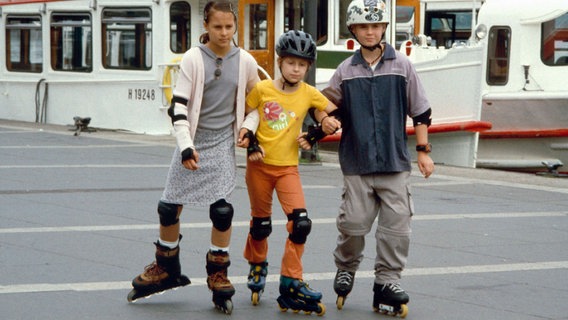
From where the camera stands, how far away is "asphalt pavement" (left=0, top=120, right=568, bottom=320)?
723 centimetres

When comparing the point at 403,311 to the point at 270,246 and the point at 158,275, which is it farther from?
the point at 270,246

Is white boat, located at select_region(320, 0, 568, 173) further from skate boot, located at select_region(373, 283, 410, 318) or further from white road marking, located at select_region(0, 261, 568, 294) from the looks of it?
skate boot, located at select_region(373, 283, 410, 318)

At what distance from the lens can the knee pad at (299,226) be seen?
272 inches

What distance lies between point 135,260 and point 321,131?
6.87ft

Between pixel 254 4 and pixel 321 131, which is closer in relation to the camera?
pixel 321 131

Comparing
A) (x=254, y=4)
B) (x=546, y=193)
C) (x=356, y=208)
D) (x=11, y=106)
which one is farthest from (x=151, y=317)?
(x=11, y=106)

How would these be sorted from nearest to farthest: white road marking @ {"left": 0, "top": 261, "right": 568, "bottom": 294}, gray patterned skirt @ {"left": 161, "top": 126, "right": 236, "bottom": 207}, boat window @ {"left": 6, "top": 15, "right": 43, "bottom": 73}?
gray patterned skirt @ {"left": 161, "top": 126, "right": 236, "bottom": 207} < white road marking @ {"left": 0, "top": 261, "right": 568, "bottom": 294} < boat window @ {"left": 6, "top": 15, "right": 43, "bottom": 73}

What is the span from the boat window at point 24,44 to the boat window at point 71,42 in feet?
2.17

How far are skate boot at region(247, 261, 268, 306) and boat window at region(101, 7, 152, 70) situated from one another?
1540 cm

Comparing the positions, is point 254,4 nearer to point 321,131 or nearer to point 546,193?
point 546,193

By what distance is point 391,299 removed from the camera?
6996 mm

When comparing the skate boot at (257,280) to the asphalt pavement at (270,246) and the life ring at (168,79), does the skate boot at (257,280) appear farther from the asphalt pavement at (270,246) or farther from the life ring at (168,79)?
the life ring at (168,79)

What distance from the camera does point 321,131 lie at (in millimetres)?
7152

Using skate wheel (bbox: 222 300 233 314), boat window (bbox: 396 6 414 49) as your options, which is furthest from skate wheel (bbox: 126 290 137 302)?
boat window (bbox: 396 6 414 49)
